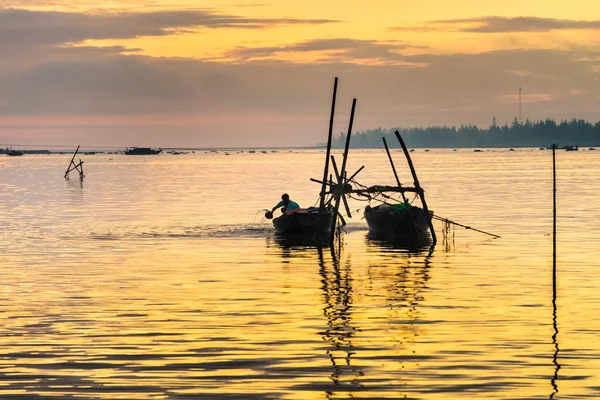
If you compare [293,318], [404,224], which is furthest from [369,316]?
[404,224]

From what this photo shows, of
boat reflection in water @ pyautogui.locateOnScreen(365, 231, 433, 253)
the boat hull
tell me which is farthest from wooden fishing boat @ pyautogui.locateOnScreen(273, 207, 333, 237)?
boat reflection in water @ pyautogui.locateOnScreen(365, 231, 433, 253)

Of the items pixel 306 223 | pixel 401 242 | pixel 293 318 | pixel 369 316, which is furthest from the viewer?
pixel 306 223

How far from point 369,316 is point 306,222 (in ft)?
72.6

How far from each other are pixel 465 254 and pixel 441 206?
36257 millimetres

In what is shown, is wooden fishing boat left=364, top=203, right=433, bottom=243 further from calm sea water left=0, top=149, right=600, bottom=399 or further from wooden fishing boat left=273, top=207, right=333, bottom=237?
wooden fishing boat left=273, top=207, right=333, bottom=237

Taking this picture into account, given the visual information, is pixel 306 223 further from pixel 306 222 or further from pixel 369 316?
pixel 369 316

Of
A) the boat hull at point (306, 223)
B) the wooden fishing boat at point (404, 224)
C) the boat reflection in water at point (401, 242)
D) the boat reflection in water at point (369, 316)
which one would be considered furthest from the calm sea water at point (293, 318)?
the wooden fishing boat at point (404, 224)

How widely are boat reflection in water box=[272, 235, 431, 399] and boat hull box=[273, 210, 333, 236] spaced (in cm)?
521

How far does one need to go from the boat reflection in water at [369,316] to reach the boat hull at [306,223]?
5.21 m

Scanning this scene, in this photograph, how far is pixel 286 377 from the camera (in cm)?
1748

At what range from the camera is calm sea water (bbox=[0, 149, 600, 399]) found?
17172 millimetres

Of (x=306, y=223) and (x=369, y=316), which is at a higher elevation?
(x=306, y=223)

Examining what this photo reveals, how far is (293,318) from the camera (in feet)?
78.1

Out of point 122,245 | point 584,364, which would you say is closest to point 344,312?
point 584,364
